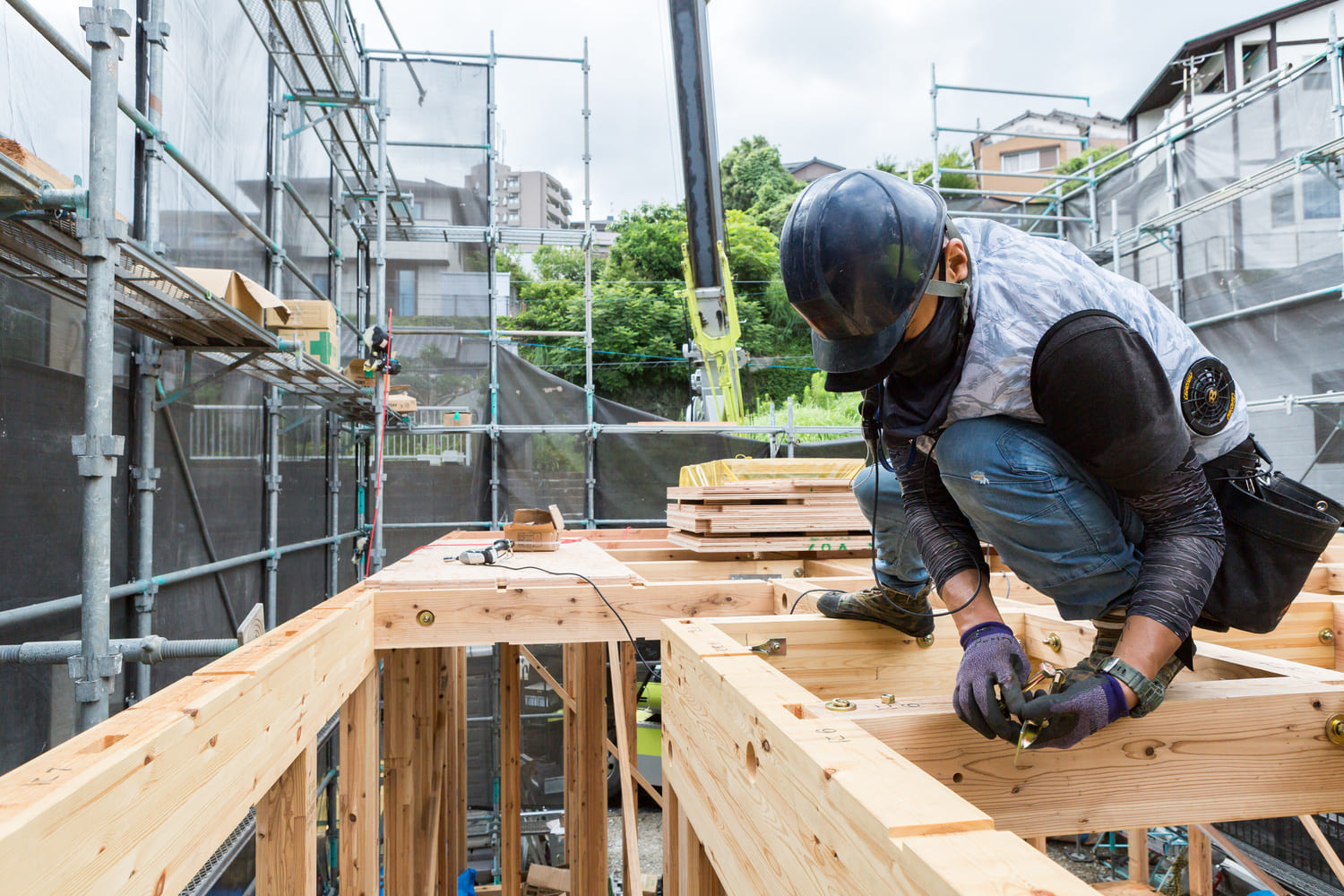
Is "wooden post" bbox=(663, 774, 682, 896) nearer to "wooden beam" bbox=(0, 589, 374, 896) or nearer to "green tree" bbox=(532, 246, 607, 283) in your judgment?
"wooden beam" bbox=(0, 589, 374, 896)

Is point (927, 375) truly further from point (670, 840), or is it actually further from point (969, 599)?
point (670, 840)

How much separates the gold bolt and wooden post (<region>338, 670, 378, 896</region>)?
241cm

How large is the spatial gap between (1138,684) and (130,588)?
13.6 ft

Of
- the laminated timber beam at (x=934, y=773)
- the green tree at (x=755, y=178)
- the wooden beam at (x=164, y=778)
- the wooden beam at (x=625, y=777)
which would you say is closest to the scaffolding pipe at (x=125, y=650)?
the wooden beam at (x=164, y=778)

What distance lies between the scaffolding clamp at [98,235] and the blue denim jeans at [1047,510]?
2.84m

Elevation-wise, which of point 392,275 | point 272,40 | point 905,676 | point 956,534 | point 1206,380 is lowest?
point 905,676

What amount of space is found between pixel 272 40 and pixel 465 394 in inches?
196

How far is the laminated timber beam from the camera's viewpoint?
2.77 ft

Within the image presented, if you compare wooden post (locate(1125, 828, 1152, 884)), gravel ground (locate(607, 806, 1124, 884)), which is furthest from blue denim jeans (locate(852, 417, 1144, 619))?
gravel ground (locate(607, 806, 1124, 884))

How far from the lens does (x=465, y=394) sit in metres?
10.5

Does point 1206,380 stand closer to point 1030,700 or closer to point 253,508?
point 1030,700

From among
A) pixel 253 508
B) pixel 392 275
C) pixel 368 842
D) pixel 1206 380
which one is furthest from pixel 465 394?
pixel 1206 380

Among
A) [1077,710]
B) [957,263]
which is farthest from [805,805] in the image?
[957,263]

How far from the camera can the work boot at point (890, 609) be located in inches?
82.7
